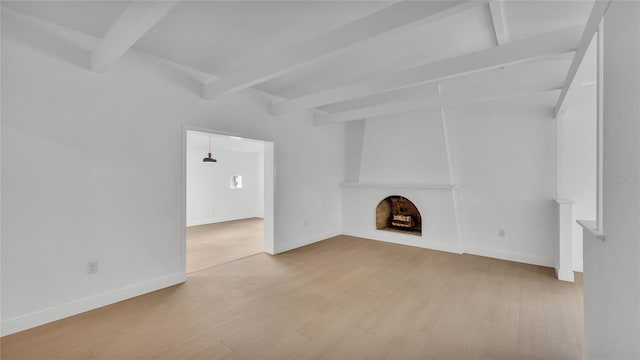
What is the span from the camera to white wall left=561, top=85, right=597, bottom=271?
365cm

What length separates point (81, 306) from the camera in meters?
2.62

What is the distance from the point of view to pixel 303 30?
2494 millimetres

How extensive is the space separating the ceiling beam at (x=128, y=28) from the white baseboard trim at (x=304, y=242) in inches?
132

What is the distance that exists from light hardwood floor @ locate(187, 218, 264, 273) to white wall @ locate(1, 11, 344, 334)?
0.94 metres

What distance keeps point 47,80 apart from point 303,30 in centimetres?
240

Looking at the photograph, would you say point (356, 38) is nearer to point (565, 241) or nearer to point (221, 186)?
point (565, 241)

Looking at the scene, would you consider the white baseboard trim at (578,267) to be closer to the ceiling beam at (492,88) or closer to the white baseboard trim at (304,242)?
the ceiling beam at (492,88)

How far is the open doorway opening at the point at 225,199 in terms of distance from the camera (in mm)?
Result: 4723

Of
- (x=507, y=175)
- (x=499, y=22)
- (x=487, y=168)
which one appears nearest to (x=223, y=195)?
(x=487, y=168)

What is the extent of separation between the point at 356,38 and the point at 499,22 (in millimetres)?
1279

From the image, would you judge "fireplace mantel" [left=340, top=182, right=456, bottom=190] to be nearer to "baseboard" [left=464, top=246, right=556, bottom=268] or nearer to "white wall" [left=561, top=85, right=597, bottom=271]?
"baseboard" [left=464, top=246, right=556, bottom=268]

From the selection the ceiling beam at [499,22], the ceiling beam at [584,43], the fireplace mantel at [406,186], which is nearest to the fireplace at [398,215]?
the fireplace mantel at [406,186]

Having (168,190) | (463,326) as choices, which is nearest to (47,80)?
(168,190)

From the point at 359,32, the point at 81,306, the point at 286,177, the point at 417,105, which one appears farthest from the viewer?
the point at 286,177
